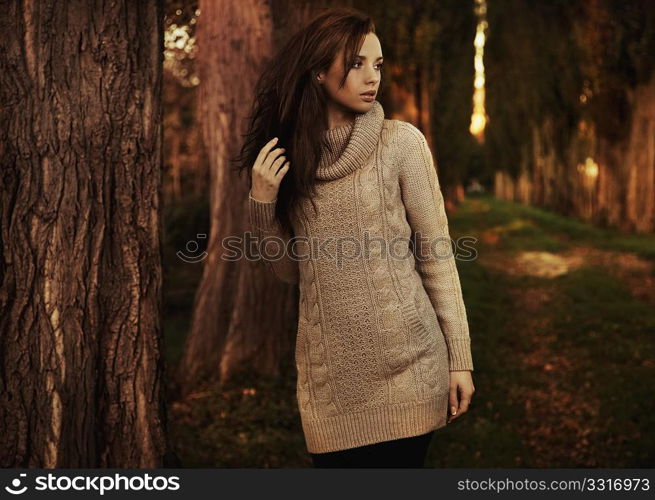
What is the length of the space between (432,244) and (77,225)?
1233 mm

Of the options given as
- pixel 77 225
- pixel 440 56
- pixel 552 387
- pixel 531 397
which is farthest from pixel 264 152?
pixel 440 56

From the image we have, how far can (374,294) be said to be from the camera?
2371 mm

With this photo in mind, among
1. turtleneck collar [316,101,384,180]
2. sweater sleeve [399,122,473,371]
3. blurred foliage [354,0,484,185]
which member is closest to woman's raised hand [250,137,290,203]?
turtleneck collar [316,101,384,180]

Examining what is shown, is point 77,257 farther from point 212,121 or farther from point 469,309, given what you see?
point 469,309

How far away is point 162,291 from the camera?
2.99 meters

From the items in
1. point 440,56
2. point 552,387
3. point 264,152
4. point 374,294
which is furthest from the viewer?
point 440,56

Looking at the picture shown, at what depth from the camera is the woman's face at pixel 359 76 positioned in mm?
2406

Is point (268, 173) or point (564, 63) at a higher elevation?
point (564, 63)

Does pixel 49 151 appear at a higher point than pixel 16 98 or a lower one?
lower

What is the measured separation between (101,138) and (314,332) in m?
1.04

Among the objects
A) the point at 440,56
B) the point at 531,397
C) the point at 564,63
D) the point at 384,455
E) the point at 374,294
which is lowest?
the point at 531,397

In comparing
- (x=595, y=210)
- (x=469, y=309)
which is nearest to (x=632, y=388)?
(x=469, y=309)

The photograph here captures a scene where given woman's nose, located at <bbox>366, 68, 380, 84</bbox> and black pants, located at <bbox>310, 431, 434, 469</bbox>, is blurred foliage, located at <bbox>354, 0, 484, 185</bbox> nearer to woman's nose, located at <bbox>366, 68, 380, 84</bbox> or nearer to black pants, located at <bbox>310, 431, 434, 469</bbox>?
woman's nose, located at <bbox>366, 68, 380, 84</bbox>

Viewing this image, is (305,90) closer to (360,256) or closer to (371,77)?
(371,77)
